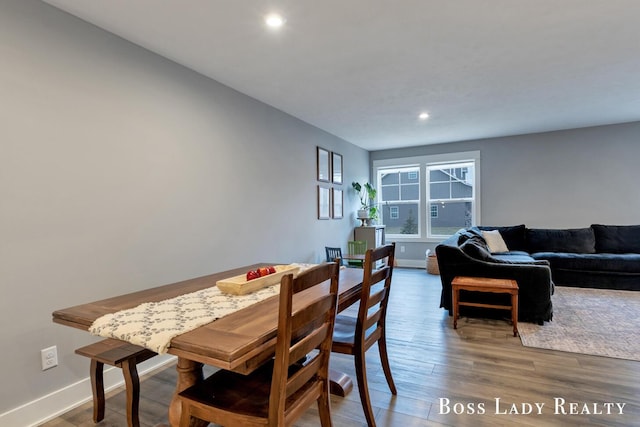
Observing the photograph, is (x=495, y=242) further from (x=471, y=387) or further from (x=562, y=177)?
(x=471, y=387)

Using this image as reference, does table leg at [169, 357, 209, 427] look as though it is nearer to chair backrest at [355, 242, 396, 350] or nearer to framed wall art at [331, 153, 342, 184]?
chair backrest at [355, 242, 396, 350]

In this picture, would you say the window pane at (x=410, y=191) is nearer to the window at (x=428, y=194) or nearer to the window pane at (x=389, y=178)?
the window at (x=428, y=194)

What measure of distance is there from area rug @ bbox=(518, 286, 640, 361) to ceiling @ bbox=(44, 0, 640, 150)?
2408mm

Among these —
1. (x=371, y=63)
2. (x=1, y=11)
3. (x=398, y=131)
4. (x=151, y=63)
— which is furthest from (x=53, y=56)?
(x=398, y=131)

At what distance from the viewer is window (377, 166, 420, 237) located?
268 inches

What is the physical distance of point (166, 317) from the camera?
1.36 m

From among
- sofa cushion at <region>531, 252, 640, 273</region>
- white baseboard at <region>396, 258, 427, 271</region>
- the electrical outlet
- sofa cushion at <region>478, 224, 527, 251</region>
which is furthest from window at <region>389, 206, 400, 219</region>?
the electrical outlet

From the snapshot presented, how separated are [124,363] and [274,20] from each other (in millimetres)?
2223

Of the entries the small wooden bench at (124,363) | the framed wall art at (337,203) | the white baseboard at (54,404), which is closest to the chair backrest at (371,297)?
the small wooden bench at (124,363)

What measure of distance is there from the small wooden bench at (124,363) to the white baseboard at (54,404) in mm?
324

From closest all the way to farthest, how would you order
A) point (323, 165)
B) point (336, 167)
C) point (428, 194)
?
point (323, 165) → point (336, 167) → point (428, 194)

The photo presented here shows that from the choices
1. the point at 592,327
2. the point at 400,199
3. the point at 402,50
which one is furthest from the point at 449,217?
the point at 402,50

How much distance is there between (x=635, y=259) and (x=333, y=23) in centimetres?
501

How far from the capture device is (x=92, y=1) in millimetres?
1992
